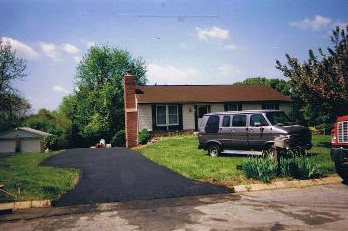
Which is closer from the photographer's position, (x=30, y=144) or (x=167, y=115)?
(x=167, y=115)

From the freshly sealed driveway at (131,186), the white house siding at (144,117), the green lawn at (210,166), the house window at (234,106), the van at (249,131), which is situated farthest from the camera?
the house window at (234,106)

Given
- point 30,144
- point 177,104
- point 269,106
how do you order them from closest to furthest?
point 177,104
point 269,106
point 30,144

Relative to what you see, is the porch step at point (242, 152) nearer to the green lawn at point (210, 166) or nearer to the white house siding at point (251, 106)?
the green lawn at point (210, 166)

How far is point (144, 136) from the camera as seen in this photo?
27.3 meters

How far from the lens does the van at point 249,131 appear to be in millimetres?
13805

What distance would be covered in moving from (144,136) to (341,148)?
19317 mm

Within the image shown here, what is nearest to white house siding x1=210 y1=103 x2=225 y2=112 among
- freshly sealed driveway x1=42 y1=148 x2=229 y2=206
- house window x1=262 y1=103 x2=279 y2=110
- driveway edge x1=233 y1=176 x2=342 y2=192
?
house window x1=262 y1=103 x2=279 y2=110

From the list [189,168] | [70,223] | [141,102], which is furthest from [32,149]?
[70,223]

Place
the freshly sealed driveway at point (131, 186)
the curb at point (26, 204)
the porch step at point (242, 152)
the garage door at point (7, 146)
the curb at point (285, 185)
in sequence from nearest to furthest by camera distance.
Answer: the curb at point (26, 204), the freshly sealed driveway at point (131, 186), the curb at point (285, 185), the porch step at point (242, 152), the garage door at point (7, 146)

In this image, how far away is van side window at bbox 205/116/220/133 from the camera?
1605 centimetres

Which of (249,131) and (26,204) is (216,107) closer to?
(249,131)

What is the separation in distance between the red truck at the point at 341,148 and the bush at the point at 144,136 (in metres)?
18.7

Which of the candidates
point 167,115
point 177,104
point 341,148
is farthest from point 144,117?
point 341,148

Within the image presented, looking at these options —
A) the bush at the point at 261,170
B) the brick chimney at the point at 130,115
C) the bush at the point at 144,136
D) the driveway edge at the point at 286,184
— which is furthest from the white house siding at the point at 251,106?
the driveway edge at the point at 286,184
